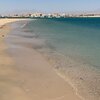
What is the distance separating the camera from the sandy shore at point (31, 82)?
13.9 meters

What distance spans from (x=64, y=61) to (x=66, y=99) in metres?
10.0

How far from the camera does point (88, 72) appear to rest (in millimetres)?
A: 19438

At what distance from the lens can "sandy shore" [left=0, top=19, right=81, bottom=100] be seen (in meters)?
13.9

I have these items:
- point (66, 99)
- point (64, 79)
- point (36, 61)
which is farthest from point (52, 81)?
point (36, 61)

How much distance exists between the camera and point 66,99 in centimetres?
1366

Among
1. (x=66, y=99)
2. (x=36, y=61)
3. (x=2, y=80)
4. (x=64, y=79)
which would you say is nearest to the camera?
(x=66, y=99)

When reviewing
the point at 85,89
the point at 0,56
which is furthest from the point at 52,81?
the point at 0,56

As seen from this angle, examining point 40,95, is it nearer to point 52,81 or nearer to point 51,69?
point 52,81

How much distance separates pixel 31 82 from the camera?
16.2 metres

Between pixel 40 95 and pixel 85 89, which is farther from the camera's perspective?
pixel 85 89

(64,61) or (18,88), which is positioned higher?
(18,88)

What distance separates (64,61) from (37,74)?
5.73m

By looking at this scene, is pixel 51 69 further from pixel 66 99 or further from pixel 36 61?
pixel 66 99

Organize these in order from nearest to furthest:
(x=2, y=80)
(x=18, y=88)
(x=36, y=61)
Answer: (x=18, y=88) < (x=2, y=80) < (x=36, y=61)
